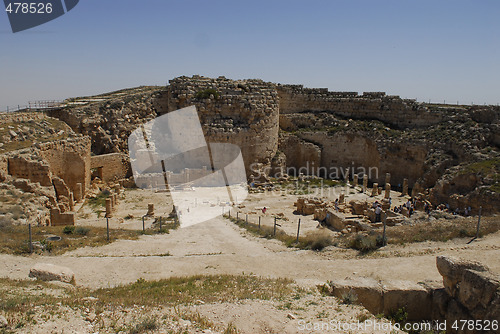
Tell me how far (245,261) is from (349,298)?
4260mm

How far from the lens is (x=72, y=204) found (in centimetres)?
1770

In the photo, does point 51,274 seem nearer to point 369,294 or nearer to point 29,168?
point 369,294

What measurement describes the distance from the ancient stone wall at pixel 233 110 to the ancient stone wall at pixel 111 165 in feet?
15.7

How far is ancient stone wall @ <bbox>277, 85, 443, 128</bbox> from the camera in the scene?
26.8 meters

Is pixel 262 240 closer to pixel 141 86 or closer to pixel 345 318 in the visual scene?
pixel 345 318

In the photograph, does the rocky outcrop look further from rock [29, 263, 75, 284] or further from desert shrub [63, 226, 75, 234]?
desert shrub [63, 226, 75, 234]

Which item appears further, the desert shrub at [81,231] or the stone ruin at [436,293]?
the desert shrub at [81,231]

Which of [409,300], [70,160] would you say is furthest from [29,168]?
[409,300]

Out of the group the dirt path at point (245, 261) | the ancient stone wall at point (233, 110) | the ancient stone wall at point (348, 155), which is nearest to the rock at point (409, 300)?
the dirt path at point (245, 261)

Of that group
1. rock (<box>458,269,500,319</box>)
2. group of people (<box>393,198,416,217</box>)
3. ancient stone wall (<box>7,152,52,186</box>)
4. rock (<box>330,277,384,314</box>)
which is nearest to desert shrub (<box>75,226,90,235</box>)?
ancient stone wall (<box>7,152,52,186</box>)

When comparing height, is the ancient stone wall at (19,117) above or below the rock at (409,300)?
above

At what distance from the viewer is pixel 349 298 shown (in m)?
7.16

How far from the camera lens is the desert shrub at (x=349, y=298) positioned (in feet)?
23.4

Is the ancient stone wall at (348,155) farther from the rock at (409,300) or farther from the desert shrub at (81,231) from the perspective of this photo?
the rock at (409,300)
